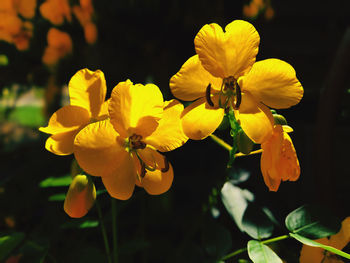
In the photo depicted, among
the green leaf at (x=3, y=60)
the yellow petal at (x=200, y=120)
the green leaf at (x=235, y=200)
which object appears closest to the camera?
the yellow petal at (x=200, y=120)

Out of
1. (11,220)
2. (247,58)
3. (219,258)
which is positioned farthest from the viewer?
(11,220)

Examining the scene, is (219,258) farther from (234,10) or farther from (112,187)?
(234,10)

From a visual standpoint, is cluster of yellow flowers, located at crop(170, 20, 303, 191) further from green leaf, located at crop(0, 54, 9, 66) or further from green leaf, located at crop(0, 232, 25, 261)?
green leaf, located at crop(0, 54, 9, 66)

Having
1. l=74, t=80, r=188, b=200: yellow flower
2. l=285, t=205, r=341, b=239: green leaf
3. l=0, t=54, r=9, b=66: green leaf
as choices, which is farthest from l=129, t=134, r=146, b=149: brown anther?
l=0, t=54, r=9, b=66: green leaf

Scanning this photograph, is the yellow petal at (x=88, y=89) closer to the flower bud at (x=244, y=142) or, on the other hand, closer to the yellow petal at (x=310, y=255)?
the flower bud at (x=244, y=142)

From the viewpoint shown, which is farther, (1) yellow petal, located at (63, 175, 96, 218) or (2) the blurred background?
(2) the blurred background

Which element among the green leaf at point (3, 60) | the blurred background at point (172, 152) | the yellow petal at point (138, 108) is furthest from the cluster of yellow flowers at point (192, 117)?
the green leaf at point (3, 60)

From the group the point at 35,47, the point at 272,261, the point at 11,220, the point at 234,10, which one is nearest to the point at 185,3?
the point at 234,10
